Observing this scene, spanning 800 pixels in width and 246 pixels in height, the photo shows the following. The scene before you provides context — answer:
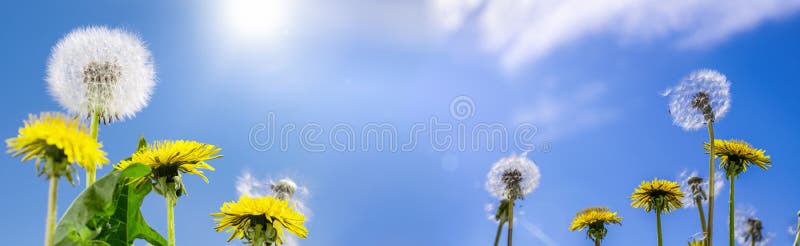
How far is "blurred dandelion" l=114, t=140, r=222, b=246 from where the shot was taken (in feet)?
7.05

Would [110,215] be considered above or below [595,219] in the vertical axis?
below

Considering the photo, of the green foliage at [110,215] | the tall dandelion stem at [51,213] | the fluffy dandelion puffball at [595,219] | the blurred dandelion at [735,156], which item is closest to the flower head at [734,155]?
the blurred dandelion at [735,156]

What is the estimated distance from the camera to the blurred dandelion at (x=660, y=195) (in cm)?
357

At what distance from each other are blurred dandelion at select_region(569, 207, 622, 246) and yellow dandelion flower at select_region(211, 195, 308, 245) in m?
2.01

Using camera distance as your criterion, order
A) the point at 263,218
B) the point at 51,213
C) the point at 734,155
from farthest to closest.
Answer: the point at 734,155 < the point at 263,218 < the point at 51,213

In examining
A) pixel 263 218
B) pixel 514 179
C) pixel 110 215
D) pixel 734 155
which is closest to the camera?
pixel 110 215

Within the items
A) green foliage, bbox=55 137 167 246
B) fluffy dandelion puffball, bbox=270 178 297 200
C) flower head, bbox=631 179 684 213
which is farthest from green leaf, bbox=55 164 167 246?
flower head, bbox=631 179 684 213

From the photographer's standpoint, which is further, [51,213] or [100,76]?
[100,76]

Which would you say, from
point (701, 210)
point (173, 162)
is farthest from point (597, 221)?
point (173, 162)

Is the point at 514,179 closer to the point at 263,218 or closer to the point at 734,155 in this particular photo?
the point at 734,155

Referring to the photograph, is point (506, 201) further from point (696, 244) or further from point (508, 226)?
point (696, 244)

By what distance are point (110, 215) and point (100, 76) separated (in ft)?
2.62

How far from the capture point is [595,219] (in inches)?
145

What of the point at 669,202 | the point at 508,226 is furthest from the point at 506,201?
the point at 669,202
